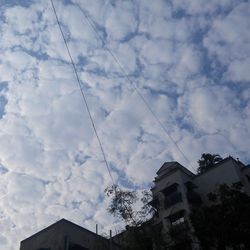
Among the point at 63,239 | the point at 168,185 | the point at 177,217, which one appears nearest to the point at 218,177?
the point at 168,185

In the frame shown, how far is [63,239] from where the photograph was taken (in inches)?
1101

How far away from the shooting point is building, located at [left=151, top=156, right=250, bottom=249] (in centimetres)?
3188

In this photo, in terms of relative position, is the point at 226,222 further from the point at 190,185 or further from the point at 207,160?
the point at 207,160

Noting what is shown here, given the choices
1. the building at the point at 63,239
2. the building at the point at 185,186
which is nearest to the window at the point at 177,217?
the building at the point at 185,186

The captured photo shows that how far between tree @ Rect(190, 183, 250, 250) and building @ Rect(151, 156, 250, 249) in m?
7.76

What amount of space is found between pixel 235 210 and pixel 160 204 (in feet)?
40.8

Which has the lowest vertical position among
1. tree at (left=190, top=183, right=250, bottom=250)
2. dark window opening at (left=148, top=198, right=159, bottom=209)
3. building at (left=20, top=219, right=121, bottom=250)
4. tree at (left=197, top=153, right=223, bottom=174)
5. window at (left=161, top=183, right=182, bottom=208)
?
tree at (left=190, top=183, right=250, bottom=250)

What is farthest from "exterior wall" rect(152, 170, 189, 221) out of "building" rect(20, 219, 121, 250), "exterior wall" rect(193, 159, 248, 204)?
"building" rect(20, 219, 121, 250)

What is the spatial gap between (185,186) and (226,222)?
12258mm

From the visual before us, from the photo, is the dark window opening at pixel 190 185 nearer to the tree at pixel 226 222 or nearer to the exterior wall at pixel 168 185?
the exterior wall at pixel 168 185

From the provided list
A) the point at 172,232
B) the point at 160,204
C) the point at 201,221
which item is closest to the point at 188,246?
the point at 172,232

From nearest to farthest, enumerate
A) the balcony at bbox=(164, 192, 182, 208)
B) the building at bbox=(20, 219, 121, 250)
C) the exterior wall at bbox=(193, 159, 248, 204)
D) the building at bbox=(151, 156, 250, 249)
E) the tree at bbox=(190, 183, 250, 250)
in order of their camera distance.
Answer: the tree at bbox=(190, 183, 250, 250) → the building at bbox=(20, 219, 121, 250) → the building at bbox=(151, 156, 250, 249) → the exterior wall at bbox=(193, 159, 248, 204) → the balcony at bbox=(164, 192, 182, 208)

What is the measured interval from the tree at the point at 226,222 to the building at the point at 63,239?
410 inches

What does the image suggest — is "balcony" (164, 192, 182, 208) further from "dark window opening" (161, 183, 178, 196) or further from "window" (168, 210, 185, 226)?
"window" (168, 210, 185, 226)
